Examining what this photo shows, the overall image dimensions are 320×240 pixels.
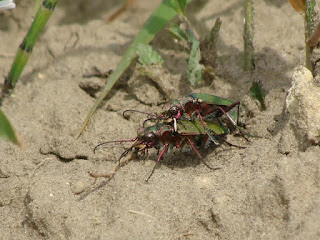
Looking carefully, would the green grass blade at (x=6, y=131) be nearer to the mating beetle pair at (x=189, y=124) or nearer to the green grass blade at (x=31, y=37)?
the mating beetle pair at (x=189, y=124)

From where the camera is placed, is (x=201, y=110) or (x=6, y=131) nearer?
(x=6, y=131)

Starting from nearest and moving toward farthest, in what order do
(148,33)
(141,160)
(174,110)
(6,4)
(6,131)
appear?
(6,131)
(6,4)
(141,160)
(174,110)
(148,33)

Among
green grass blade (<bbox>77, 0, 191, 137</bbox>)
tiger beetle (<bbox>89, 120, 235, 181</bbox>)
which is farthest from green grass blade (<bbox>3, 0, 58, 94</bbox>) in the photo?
tiger beetle (<bbox>89, 120, 235, 181</bbox>)

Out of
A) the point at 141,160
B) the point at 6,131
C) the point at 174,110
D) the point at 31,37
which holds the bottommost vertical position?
the point at 141,160

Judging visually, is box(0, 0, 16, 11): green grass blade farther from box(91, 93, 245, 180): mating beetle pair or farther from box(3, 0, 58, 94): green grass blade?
box(91, 93, 245, 180): mating beetle pair

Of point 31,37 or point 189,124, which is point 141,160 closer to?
point 189,124

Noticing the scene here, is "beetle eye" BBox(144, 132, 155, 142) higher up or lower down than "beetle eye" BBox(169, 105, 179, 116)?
lower down

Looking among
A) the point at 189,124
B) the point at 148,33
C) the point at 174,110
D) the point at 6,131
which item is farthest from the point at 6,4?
the point at 189,124

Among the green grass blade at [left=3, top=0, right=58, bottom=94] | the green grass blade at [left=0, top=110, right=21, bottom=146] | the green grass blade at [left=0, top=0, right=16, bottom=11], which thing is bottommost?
the green grass blade at [left=3, top=0, right=58, bottom=94]
